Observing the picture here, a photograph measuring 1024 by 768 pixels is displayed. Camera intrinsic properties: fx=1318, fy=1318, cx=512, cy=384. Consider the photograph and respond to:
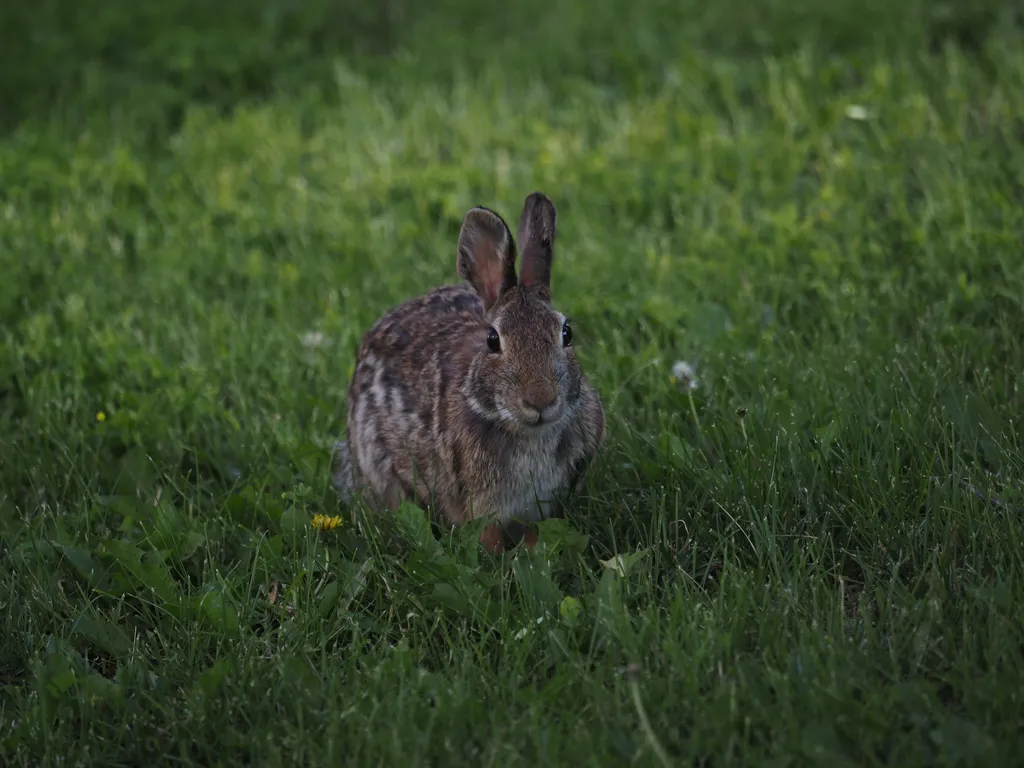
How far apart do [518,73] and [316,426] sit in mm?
3479

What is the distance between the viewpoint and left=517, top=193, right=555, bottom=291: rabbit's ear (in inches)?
160

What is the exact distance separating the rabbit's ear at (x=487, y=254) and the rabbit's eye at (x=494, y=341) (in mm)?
171

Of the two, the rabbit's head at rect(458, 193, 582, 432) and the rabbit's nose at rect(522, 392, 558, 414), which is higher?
the rabbit's head at rect(458, 193, 582, 432)

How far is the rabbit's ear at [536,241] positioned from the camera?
405cm

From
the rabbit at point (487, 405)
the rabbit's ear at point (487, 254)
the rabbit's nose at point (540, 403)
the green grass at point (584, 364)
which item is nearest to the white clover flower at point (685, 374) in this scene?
the green grass at point (584, 364)

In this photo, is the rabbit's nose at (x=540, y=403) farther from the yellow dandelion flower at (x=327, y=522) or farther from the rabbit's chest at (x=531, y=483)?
the yellow dandelion flower at (x=327, y=522)

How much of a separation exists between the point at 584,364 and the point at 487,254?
116 cm

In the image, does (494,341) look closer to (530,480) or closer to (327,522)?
(530,480)

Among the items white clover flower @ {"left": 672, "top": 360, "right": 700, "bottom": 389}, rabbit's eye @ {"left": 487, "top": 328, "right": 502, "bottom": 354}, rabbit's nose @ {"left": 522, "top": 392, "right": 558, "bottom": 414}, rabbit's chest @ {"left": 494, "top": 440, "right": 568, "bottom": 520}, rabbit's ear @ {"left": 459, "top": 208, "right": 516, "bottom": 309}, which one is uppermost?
rabbit's ear @ {"left": 459, "top": 208, "right": 516, "bottom": 309}

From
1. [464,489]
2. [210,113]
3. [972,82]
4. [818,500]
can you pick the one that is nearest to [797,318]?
[818,500]

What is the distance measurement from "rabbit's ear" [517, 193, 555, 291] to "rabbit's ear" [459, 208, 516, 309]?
2.6 inches

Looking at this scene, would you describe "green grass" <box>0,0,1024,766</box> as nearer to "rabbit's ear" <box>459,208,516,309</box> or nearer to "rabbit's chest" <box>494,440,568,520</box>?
"rabbit's chest" <box>494,440,568,520</box>

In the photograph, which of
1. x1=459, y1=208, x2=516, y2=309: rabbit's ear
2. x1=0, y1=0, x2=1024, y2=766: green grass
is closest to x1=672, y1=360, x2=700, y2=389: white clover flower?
x1=0, y1=0, x2=1024, y2=766: green grass

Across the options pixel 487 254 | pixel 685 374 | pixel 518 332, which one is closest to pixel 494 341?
pixel 518 332
